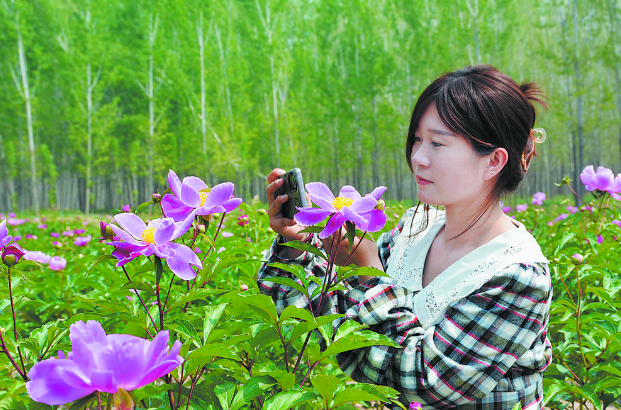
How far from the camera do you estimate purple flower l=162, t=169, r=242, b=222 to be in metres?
0.73

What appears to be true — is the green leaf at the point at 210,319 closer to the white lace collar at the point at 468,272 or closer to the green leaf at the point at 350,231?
the green leaf at the point at 350,231

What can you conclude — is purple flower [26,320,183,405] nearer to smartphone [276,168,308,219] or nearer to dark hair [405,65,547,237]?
smartphone [276,168,308,219]

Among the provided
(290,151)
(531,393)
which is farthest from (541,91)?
(290,151)

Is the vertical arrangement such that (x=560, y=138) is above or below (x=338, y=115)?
below

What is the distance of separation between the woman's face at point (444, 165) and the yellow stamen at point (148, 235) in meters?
0.54

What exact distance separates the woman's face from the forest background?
13.7 m

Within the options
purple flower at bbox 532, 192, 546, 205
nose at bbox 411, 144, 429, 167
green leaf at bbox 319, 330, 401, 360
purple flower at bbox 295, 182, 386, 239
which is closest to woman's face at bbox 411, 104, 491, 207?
nose at bbox 411, 144, 429, 167

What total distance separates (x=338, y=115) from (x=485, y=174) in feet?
52.6

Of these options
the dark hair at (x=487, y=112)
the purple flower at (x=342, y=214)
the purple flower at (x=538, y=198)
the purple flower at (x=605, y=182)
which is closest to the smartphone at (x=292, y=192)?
the purple flower at (x=342, y=214)

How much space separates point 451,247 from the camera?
3.49 feet

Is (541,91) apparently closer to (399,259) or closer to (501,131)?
(501,131)

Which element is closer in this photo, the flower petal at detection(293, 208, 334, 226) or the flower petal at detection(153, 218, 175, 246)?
the flower petal at detection(153, 218, 175, 246)

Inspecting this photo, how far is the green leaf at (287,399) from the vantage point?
1.92 ft

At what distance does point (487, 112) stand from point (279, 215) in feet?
1.54
